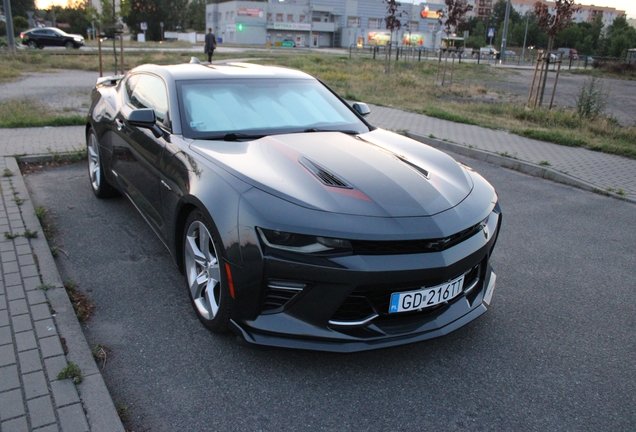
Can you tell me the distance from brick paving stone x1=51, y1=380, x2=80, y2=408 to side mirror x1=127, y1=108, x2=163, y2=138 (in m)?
1.89

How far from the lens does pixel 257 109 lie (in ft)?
13.0

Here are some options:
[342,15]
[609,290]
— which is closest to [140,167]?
[609,290]

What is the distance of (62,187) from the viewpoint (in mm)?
6008

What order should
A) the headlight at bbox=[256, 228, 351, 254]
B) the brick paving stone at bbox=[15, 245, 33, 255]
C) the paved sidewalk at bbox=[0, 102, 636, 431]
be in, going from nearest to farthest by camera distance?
the paved sidewalk at bbox=[0, 102, 636, 431], the headlight at bbox=[256, 228, 351, 254], the brick paving stone at bbox=[15, 245, 33, 255]

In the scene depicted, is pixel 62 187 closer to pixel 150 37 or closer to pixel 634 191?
pixel 634 191

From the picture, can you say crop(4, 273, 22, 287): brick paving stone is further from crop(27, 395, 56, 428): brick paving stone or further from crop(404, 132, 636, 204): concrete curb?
crop(404, 132, 636, 204): concrete curb

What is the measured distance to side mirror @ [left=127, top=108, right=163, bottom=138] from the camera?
3.72 metres

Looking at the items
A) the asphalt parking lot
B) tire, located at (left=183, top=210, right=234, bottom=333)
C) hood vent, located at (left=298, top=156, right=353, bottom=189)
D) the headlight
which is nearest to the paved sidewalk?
the asphalt parking lot

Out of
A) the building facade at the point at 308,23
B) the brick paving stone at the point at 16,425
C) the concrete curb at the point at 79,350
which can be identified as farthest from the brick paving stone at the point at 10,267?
the building facade at the point at 308,23

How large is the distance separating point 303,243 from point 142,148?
210 cm

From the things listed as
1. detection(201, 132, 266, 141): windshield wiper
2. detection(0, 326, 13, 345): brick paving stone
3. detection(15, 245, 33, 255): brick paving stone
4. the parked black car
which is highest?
the parked black car

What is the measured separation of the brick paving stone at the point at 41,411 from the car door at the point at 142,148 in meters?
1.53

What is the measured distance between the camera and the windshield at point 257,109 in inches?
146

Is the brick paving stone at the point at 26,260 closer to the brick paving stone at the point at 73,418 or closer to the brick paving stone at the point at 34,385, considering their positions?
the brick paving stone at the point at 34,385
